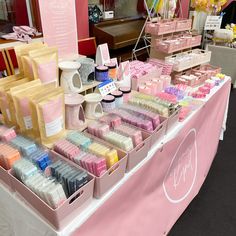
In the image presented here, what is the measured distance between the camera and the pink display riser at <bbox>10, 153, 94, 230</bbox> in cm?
71

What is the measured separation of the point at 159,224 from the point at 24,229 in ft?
2.57

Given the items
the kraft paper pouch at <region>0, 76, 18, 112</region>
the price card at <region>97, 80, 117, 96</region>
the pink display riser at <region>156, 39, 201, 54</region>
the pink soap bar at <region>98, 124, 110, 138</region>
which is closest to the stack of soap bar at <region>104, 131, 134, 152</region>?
the pink soap bar at <region>98, 124, 110, 138</region>

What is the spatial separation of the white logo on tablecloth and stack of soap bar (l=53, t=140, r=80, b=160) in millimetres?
668

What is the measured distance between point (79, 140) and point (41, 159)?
6.9 inches

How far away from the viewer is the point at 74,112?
1111 millimetres

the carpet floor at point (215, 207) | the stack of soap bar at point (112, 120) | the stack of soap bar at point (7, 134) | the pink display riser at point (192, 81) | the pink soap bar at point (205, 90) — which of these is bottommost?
the carpet floor at point (215, 207)

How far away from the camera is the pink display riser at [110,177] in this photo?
2.71 ft

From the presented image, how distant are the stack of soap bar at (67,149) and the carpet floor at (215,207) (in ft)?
3.38

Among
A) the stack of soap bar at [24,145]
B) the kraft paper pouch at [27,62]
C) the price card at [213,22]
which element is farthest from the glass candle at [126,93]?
the price card at [213,22]

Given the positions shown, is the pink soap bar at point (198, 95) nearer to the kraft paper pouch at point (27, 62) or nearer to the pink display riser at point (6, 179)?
the kraft paper pouch at point (27, 62)

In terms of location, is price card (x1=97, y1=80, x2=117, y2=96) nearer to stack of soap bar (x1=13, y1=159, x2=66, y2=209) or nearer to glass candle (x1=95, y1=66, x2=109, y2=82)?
glass candle (x1=95, y1=66, x2=109, y2=82)

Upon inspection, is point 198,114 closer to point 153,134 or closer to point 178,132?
point 178,132

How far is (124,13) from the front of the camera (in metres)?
3.26

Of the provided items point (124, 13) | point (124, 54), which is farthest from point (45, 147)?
point (124, 13)
